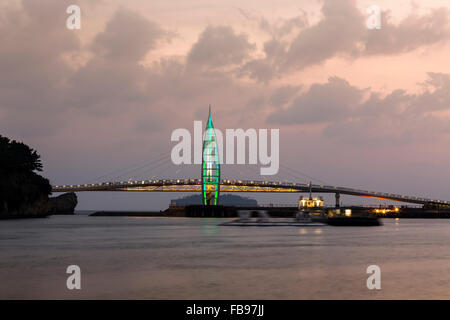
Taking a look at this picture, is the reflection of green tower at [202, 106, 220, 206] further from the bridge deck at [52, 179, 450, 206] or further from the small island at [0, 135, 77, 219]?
the small island at [0, 135, 77, 219]

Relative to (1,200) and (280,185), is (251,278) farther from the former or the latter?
(280,185)

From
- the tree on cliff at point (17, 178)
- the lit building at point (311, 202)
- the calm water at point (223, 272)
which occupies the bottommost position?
the calm water at point (223, 272)

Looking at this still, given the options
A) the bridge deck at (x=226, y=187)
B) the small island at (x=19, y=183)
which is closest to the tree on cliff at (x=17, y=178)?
the small island at (x=19, y=183)

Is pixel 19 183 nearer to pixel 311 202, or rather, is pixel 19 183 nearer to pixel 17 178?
pixel 17 178

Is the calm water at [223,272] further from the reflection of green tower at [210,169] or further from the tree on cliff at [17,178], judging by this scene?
the reflection of green tower at [210,169]

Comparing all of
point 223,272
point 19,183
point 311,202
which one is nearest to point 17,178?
point 19,183
